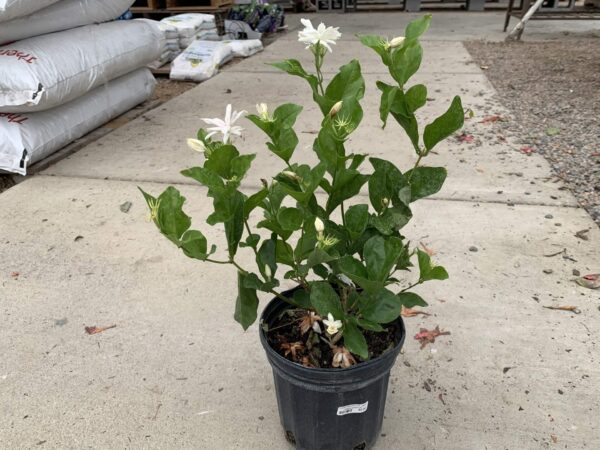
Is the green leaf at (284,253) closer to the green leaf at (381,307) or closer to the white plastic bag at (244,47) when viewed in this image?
the green leaf at (381,307)

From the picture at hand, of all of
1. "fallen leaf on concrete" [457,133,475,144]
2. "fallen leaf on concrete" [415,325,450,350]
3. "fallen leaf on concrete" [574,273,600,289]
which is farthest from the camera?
"fallen leaf on concrete" [457,133,475,144]

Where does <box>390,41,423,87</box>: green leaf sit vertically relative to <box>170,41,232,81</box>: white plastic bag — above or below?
above

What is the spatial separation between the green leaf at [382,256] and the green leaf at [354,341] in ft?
0.48

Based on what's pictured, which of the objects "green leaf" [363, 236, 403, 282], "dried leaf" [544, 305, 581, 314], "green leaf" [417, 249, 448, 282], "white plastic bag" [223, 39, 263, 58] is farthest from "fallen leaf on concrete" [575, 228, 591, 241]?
"white plastic bag" [223, 39, 263, 58]

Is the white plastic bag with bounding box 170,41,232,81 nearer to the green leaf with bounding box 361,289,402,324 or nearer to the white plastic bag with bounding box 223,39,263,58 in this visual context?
the white plastic bag with bounding box 223,39,263,58

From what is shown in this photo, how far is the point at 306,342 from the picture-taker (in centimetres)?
139

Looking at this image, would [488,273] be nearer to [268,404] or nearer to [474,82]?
[268,404]

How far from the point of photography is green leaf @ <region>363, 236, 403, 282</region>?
3.73 ft

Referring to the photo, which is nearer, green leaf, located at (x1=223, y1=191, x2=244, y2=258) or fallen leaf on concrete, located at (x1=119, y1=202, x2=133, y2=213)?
green leaf, located at (x1=223, y1=191, x2=244, y2=258)

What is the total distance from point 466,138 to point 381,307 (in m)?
2.69

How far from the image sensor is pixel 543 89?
4633 millimetres

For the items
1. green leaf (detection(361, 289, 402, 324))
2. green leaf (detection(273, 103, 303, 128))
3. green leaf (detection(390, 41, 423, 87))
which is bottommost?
green leaf (detection(361, 289, 402, 324))

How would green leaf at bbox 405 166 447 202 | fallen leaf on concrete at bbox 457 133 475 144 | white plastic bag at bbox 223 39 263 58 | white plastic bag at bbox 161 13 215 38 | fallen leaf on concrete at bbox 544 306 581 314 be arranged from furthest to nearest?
white plastic bag at bbox 223 39 263 58, white plastic bag at bbox 161 13 215 38, fallen leaf on concrete at bbox 457 133 475 144, fallen leaf on concrete at bbox 544 306 581 314, green leaf at bbox 405 166 447 202

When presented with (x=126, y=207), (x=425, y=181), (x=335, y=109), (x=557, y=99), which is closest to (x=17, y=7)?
(x=126, y=207)
